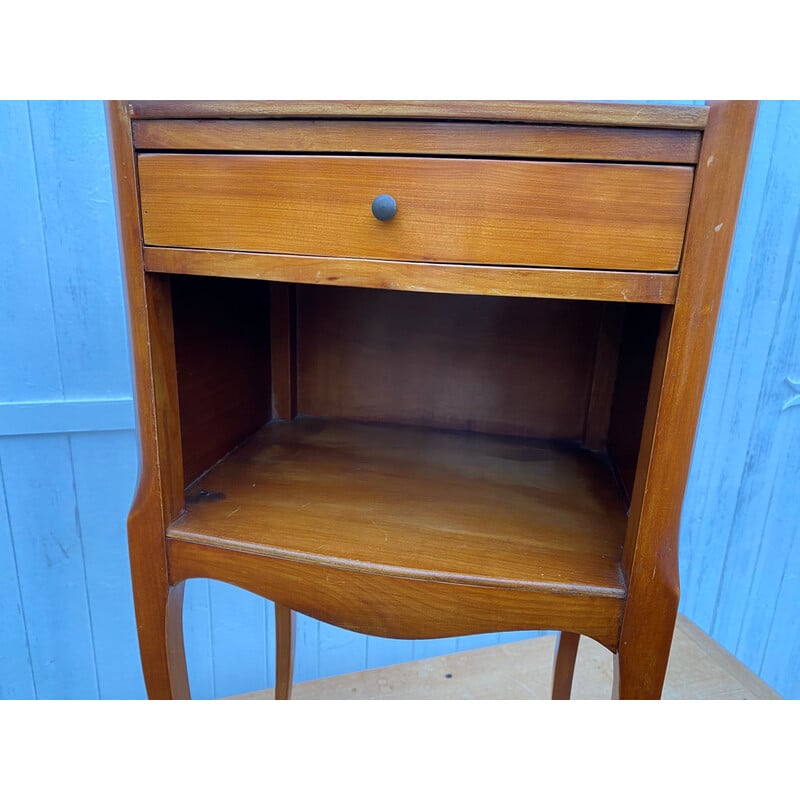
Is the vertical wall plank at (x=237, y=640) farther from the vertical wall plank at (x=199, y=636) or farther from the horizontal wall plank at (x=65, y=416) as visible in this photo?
the horizontal wall plank at (x=65, y=416)

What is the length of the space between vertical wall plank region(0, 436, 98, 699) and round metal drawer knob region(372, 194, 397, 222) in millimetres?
793

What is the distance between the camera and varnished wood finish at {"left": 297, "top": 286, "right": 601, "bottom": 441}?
0.80 metres

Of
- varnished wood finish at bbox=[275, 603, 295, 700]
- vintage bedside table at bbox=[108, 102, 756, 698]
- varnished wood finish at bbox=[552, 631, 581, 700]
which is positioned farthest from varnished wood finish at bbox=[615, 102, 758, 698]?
varnished wood finish at bbox=[275, 603, 295, 700]

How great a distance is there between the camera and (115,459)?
1.00 m

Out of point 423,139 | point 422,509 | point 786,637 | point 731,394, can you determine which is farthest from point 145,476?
point 786,637

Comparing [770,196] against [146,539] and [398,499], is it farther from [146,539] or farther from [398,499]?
[146,539]

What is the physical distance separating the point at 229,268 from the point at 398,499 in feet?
1.02

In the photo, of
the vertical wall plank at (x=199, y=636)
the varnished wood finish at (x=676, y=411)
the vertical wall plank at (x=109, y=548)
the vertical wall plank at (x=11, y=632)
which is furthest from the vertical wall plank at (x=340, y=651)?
the varnished wood finish at (x=676, y=411)

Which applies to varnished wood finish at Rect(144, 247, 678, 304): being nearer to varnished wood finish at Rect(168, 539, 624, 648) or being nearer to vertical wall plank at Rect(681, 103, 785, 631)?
varnished wood finish at Rect(168, 539, 624, 648)

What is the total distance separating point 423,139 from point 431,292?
0.17 m

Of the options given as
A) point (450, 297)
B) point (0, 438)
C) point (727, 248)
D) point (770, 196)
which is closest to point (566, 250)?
point (727, 248)

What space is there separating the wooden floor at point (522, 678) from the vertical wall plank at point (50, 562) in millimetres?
335

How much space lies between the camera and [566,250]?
444 mm

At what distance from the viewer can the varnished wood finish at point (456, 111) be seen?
1.36 ft
